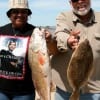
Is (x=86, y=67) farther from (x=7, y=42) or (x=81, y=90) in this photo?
(x=7, y=42)

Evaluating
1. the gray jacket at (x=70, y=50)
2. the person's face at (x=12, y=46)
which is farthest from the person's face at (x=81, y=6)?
the person's face at (x=12, y=46)

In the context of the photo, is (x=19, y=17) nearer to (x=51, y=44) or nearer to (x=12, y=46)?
(x=12, y=46)

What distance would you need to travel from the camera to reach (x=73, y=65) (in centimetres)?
607

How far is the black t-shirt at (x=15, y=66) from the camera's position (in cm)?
705

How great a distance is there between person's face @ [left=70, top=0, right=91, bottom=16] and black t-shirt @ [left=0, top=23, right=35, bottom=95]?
71 cm

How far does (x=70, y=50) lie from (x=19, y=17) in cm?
79

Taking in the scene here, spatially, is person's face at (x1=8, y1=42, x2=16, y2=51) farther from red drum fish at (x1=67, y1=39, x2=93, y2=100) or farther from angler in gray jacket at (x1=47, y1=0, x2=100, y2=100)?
red drum fish at (x1=67, y1=39, x2=93, y2=100)

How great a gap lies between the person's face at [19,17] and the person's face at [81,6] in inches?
25.5

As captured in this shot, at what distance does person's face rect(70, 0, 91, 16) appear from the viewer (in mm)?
6738

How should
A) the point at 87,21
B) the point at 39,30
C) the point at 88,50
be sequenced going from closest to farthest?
the point at 88,50 → the point at 39,30 → the point at 87,21

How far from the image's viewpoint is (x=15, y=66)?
23.2 feet

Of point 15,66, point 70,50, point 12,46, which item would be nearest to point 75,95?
point 70,50

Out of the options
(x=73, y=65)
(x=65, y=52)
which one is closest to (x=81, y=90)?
(x=65, y=52)

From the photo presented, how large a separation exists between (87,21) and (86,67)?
0.95 metres
